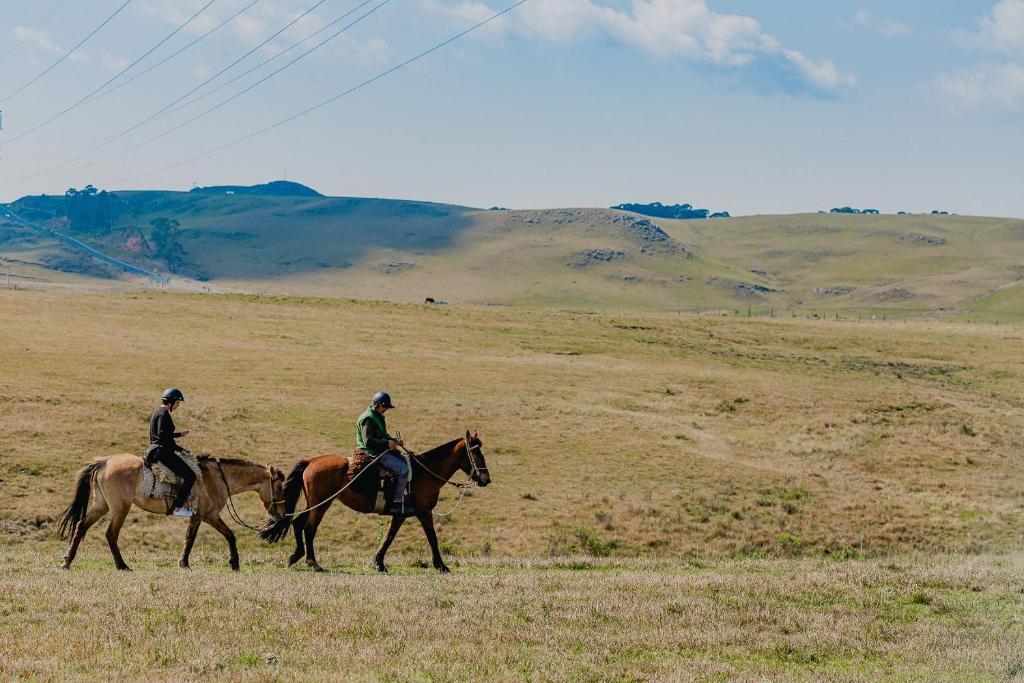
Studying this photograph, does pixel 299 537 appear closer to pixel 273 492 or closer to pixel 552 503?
pixel 273 492

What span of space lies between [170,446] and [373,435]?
148 inches

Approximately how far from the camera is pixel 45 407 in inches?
1395

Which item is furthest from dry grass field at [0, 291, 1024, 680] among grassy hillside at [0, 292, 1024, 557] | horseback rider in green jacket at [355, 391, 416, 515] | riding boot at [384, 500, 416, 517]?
horseback rider in green jacket at [355, 391, 416, 515]

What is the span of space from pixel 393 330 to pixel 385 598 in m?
53.3

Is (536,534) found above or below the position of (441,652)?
below

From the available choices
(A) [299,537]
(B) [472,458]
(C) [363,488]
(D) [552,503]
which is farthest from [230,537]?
(D) [552,503]

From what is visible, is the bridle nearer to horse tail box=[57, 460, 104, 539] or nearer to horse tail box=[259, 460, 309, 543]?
horse tail box=[259, 460, 309, 543]

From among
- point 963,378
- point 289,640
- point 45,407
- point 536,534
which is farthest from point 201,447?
point 963,378

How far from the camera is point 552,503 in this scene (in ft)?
98.0

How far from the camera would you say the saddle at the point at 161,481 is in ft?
61.4

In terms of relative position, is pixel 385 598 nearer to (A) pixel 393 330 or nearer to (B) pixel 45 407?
(B) pixel 45 407

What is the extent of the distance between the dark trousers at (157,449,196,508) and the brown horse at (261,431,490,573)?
1.81 m

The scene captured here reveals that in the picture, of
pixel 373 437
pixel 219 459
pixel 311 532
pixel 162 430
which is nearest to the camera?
pixel 162 430

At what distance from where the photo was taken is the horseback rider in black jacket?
58.3 feet
